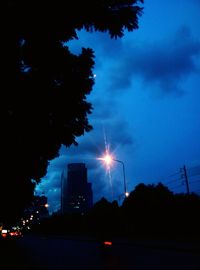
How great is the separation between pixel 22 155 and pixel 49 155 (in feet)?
1.65

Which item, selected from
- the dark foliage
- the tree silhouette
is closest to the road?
the dark foliage

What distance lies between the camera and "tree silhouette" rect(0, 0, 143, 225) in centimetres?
477

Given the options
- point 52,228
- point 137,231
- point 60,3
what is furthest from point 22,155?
point 52,228

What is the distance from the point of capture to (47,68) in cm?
521

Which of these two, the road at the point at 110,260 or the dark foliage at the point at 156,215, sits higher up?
the dark foliage at the point at 156,215

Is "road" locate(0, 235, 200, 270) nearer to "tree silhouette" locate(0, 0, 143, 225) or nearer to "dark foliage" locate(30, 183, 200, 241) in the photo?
"dark foliage" locate(30, 183, 200, 241)

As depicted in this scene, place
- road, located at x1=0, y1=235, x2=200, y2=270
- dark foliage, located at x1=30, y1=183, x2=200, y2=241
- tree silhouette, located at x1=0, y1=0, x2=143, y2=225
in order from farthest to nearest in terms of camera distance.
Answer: dark foliage, located at x1=30, y1=183, x2=200, y2=241
road, located at x1=0, y1=235, x2=200, y2=270
tree silhouette, located at x1=0, y1=0, x2=143, y2=225

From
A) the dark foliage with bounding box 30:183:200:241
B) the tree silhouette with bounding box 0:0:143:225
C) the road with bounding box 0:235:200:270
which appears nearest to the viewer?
the tree silhouette with bounding box 0:0:143:225

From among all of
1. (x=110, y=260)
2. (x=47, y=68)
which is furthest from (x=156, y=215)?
(x=47, y=68)

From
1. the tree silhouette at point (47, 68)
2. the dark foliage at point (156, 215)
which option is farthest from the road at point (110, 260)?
the tree silhouette at point (47, 68)

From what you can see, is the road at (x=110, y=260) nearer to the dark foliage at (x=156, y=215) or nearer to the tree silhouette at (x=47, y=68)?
the dark foliage at (x=156, y=215)

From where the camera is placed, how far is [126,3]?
495cm

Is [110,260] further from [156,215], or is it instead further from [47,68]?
[156,215]

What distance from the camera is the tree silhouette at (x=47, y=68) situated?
188 inches
